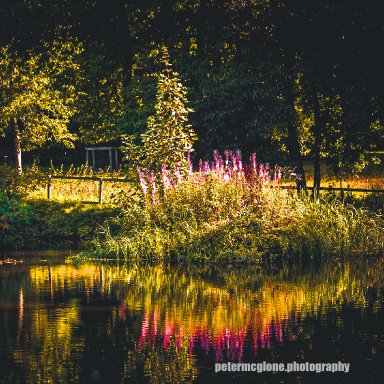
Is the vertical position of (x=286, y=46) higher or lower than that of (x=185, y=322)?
higher

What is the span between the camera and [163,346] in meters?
12.6

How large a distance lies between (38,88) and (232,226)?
2230cm

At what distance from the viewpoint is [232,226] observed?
72.8 ft

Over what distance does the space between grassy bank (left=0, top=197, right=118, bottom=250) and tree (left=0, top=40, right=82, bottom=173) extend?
7.76 metres

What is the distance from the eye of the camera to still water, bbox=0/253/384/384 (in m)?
11.3

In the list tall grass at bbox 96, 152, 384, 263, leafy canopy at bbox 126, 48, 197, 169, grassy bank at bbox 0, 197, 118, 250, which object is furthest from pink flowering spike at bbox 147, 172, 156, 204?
grassy bank at bbox 0, 197, 118, 250

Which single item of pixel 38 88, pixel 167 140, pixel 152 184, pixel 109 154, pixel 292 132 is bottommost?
pixel 152 184

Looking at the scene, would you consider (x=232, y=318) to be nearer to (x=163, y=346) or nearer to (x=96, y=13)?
(x=163, y=346)

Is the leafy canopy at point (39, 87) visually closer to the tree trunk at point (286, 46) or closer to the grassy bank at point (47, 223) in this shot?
the grassy bank at point (47, 223)

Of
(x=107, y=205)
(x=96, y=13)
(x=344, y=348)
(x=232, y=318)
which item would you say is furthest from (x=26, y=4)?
(x=344, y=348)

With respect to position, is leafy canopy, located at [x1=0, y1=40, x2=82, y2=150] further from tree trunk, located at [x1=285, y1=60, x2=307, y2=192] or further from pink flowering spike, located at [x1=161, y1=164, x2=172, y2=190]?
pink flowering spike, located at [x1=161, y1=164, x2=172, y2=190]

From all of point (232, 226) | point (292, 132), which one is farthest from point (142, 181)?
point (292, 132)

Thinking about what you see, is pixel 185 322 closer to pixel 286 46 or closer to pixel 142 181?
pixel 142 181

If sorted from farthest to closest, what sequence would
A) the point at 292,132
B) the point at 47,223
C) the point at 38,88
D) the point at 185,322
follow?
the point at 38,88 < the point at 292,132 < the point at 47,223 < the point at 185,322
